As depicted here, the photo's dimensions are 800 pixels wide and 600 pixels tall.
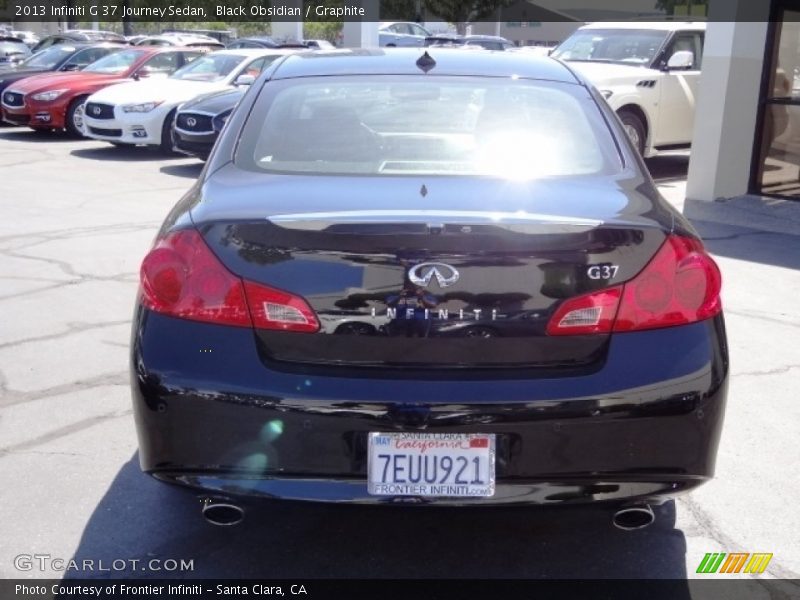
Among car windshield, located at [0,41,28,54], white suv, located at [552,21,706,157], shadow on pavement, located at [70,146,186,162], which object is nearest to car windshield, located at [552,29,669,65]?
white suv, located at [552,21,706,157]

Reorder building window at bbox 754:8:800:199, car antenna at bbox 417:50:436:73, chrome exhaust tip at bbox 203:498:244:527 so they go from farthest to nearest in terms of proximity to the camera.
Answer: building window at bbox 754:8:800:199 < car antenna at bbox 417:50:436:73 < chrome exhaust tip at bbox 203:498:244:527

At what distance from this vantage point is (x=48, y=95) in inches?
627

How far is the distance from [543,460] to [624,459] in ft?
0.81

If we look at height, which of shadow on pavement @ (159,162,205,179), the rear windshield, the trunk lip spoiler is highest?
the rear windshield

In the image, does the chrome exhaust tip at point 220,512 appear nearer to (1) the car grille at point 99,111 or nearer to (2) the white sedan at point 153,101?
(2) the white sedan at point 153,101

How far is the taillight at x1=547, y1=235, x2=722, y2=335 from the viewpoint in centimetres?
296

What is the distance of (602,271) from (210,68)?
1345 centimetres

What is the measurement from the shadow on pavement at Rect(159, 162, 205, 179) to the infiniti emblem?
10.1 m

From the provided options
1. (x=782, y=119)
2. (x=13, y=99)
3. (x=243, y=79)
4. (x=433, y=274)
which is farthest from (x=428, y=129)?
(x=13, y=99)

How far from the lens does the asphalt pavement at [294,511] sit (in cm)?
340

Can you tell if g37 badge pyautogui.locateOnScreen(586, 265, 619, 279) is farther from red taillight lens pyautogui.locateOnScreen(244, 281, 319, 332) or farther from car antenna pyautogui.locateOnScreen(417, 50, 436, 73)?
car antenna pyautogui.locateOnScreen(417, 50, 436, 73)

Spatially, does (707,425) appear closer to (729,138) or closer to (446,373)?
(446,373)

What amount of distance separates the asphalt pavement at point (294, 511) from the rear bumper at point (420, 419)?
12cm

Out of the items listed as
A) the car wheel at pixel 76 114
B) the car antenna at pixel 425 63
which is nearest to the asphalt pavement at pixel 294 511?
the car antenna at pixel 425 63
